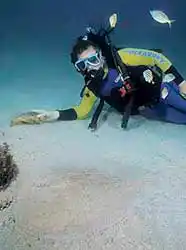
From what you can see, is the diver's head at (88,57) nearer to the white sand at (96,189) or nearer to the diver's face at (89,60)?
the diver's face at (89,60)

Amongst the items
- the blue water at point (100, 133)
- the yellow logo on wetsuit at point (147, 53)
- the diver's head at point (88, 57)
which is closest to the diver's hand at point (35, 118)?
the blue water at point (100, 133)

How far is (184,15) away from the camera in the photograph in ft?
63.8

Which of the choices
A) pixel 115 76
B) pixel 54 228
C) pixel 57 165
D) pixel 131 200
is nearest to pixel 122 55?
pixel 115 76

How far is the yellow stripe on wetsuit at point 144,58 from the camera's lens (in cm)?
495

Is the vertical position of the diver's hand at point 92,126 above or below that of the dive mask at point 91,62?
below

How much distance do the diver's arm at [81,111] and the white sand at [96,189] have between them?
0.16 metres

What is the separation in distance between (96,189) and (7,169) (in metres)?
0.90

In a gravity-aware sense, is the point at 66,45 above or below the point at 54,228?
below

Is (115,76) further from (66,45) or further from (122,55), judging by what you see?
(66,45)

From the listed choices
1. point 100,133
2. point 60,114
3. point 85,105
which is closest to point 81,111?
point 85,105

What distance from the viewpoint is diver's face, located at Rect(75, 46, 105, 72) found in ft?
15.1

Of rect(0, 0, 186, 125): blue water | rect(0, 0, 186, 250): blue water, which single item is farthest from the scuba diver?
rect(0, 0, 186, 125): blue water

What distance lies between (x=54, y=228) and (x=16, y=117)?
8.82ft

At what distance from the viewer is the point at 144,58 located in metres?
5.00
